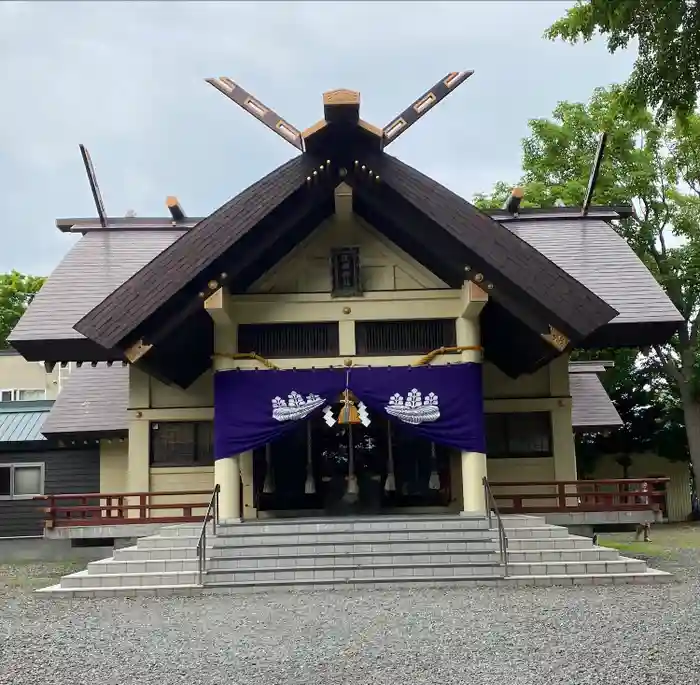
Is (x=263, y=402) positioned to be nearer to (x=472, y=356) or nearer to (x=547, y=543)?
(x=472, y=356)

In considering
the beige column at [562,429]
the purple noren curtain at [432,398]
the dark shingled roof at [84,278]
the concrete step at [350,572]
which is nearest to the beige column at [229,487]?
the concrete step at [350,572]

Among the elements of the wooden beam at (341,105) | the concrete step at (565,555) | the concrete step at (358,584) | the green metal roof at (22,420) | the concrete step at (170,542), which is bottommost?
the concrete step at (358,584)

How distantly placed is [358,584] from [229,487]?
255cm

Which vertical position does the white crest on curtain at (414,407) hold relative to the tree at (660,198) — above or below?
below

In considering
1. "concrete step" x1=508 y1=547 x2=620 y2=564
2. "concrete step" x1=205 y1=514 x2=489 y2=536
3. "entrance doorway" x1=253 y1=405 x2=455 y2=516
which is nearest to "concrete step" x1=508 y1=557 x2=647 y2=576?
"concrete step" x1=508 y1=547 x2=620 y2=564

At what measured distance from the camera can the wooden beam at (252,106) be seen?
11.7m

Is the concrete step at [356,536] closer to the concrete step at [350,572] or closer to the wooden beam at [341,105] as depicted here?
the concrete step at [350,572]

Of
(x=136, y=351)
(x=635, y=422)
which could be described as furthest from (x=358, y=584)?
(x=635, y=422)

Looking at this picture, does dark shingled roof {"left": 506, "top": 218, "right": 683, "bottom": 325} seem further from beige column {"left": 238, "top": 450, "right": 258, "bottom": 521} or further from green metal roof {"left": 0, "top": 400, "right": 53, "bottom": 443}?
green metal roof {"left": 0, "top": 400, "right": 53, "bottom": 443}

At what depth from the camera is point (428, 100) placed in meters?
11.9

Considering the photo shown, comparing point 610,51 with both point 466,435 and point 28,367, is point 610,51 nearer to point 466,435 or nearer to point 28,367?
point 466,435

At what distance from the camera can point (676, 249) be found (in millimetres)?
24984

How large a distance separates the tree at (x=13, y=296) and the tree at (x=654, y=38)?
2951 cm

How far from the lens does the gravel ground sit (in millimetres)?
5242
